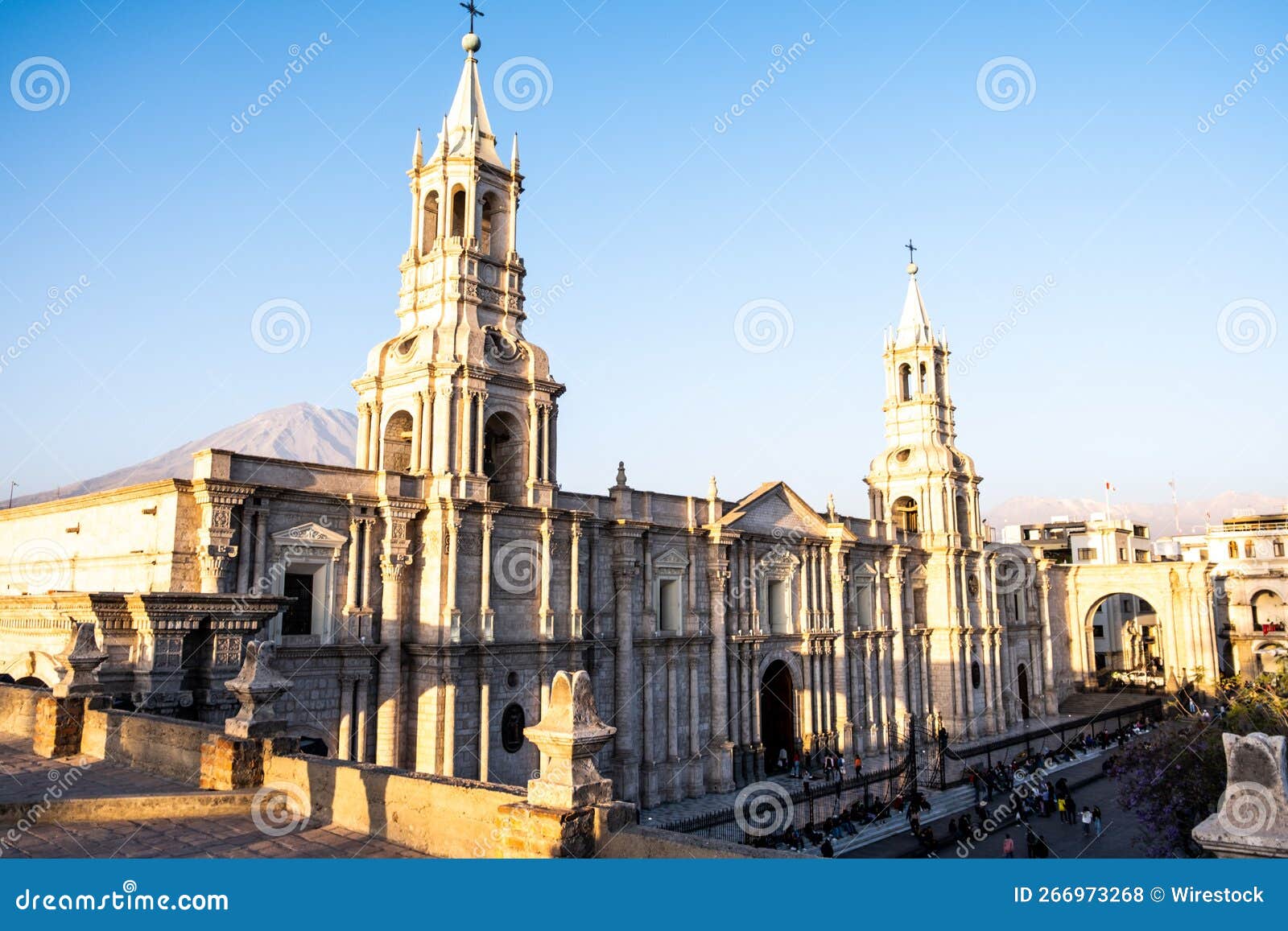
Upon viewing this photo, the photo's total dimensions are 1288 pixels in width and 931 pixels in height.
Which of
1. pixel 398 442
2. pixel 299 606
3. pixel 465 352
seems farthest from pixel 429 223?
pixel 299 606

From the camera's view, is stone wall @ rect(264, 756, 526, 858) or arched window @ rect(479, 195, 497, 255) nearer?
stone wall @ rect(264, 756, 526, 858)

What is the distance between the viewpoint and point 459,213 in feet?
92.3

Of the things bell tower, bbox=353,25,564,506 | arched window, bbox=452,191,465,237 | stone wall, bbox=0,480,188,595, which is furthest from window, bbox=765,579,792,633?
stone wall, bbox=0,480,188,595

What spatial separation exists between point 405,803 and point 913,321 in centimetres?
4207

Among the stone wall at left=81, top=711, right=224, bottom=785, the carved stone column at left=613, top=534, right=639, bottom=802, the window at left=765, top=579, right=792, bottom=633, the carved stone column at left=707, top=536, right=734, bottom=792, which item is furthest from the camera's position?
the window at left=765, top=579, right=792, bottom=633

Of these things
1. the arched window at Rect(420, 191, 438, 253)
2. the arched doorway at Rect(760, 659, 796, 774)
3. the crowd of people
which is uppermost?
the arched window at Rect(420, 191, 438, 253)

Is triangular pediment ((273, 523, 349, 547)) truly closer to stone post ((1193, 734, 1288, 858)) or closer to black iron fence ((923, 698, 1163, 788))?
stone post ((1193, 734, 1288, 858))

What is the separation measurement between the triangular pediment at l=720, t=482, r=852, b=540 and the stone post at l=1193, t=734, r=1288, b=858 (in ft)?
85.2

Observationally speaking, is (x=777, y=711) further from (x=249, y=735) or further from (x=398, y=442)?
(x=249, y=735)

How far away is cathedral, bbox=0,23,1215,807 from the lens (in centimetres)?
2009

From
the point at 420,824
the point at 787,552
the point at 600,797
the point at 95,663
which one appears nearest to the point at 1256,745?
the point at 600,797

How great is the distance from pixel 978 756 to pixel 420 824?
3671 cm

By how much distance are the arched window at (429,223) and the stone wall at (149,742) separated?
59.6 ft

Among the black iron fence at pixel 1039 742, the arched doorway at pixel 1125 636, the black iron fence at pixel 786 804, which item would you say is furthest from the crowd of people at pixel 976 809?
the arched doorway at pixel 1125 636
